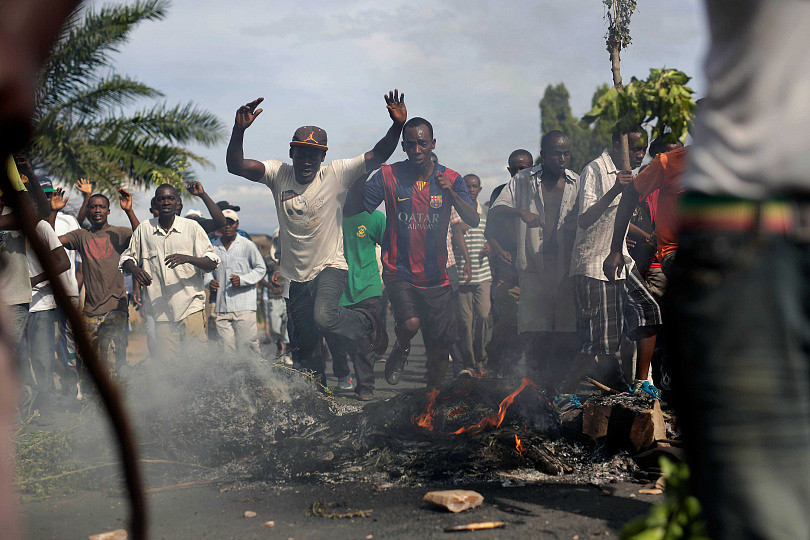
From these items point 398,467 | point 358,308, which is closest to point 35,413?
point 358,308

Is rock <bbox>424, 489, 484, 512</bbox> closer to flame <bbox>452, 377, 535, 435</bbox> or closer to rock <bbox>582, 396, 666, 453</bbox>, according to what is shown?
flame <bbox>452, 377, 535, 435</bbox>

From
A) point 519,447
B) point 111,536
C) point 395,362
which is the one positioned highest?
point 395,362

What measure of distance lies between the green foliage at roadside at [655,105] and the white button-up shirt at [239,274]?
245 inches

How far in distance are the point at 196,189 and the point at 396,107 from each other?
11.0 ft

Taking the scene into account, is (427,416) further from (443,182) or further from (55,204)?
(55,204)

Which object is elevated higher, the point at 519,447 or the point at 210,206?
the point at 210,206

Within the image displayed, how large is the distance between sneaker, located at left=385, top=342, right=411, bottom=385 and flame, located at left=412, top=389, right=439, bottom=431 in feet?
8.25

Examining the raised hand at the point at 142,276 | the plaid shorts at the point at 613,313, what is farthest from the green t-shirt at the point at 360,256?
the plaid shorts at the point at 613,313

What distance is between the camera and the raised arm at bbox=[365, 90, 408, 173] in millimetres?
6815

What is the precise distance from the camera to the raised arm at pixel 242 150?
670 cm

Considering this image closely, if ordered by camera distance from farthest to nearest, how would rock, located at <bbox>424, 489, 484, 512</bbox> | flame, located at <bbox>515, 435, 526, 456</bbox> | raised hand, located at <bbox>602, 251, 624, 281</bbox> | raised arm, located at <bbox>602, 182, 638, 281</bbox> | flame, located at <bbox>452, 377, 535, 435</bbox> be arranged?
raised hand, located at <bbox>602, 251, 624, 281</bbox> < raised arm, located at <bbox>602, 182, 638, 281</bbox> < flame, located at <bbox>452, 377, 535, 435</bbox> < flame, located at <bbox>515, 435, 526, 456</bbox> < rock, located at <bbox>424, 489, 484, 512</bbox>

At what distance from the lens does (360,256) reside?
7.81 meters

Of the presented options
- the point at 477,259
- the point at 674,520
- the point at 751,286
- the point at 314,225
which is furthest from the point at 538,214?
the point at 751,286

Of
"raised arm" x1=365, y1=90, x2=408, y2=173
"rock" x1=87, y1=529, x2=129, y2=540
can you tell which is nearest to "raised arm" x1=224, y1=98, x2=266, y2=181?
"raised arm" x1=365, y1=90, x2=408, y2=173
